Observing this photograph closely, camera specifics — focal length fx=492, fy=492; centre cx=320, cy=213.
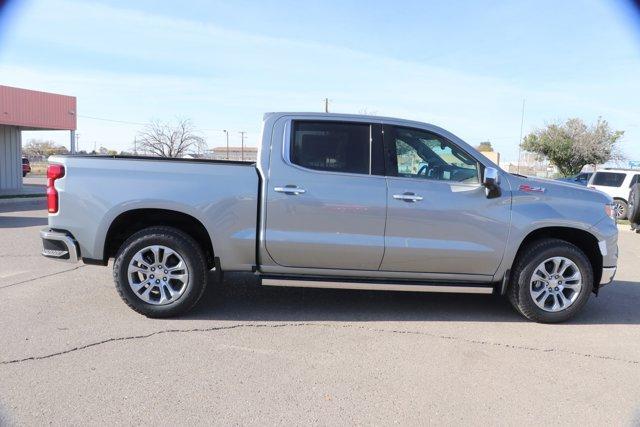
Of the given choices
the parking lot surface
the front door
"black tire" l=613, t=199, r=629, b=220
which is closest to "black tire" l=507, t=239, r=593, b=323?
the parking lot surface

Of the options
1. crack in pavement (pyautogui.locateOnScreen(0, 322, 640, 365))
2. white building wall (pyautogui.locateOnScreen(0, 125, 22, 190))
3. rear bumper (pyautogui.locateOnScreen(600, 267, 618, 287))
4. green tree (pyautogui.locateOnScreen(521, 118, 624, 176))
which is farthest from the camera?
green tree (pyautogui.locateOnScreen(521, 118, 624, 176))

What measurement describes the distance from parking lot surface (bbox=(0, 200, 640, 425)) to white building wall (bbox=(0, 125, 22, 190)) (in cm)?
1995

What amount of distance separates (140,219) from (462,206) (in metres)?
3.17

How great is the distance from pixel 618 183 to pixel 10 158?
81.7 feet

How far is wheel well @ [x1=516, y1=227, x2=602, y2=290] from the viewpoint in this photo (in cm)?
498

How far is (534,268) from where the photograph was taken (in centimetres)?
482

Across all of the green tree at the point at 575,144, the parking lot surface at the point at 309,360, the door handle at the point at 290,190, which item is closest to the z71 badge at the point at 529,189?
the parking lot surface at the point at 309,360

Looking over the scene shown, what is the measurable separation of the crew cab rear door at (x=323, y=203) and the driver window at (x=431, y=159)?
256 mm

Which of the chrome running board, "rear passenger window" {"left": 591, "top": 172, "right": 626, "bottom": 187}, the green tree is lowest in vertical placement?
the chrome running board

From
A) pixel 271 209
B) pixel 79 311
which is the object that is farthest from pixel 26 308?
pixel 271 209

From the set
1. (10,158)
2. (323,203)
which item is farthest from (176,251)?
(10,158)

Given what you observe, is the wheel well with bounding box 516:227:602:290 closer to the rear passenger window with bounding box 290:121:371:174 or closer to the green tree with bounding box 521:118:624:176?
the rear passenger window with bounding box 290:121:371:174

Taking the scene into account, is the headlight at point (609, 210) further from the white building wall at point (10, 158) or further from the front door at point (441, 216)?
the white building wall at point (10, 158)

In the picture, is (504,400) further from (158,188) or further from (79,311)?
(79,311)
